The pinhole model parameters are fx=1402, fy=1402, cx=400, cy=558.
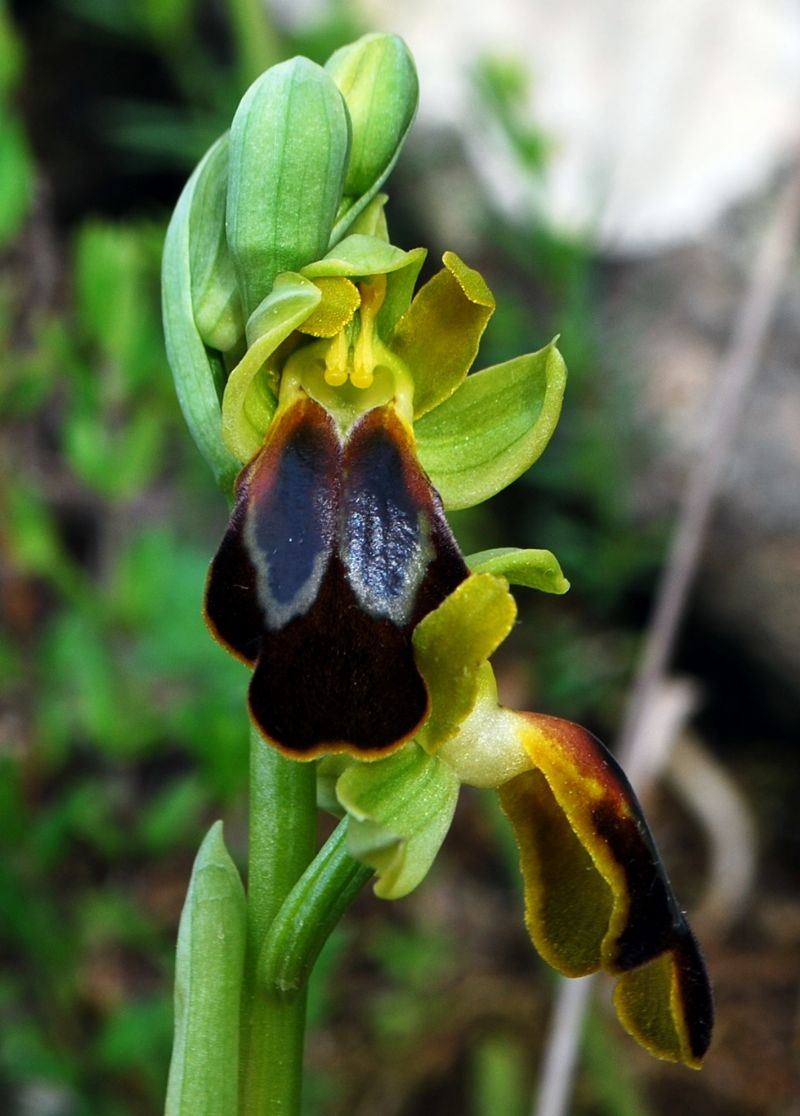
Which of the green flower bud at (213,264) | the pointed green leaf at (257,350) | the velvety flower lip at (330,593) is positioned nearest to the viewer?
the velvety flower lip at (330,593)

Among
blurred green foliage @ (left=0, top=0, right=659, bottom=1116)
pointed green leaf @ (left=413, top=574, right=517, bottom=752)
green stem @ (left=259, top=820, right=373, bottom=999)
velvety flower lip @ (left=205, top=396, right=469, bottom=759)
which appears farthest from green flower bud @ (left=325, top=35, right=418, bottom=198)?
blurred green foliage @ (left=0, top=0, right=659, bottom=1116)

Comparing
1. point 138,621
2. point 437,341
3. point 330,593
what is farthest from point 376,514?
point 138,621

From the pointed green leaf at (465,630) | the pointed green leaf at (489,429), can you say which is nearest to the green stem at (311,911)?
the pointed green leaf at (465,630)

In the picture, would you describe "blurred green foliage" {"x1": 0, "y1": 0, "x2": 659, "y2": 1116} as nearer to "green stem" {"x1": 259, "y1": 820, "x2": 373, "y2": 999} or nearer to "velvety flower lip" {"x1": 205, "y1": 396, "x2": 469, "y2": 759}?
"green stem" {"x1": 259, "y1": 820, "x2": 373, "y2": 999}

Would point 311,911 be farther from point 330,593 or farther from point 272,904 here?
point 330,593

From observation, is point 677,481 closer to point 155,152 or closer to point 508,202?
point 508,202

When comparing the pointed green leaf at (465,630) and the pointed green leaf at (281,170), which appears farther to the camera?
the pointed green leaf at (281,170)

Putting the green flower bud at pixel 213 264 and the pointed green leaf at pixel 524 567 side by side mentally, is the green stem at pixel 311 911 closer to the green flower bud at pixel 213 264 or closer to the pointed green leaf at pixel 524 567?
the pointed green leaf at pixel 524 567

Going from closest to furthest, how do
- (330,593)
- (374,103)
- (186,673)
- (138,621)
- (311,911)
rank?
(330,593) < (311,911) < (374,103) < (138,621) < (186,673)
